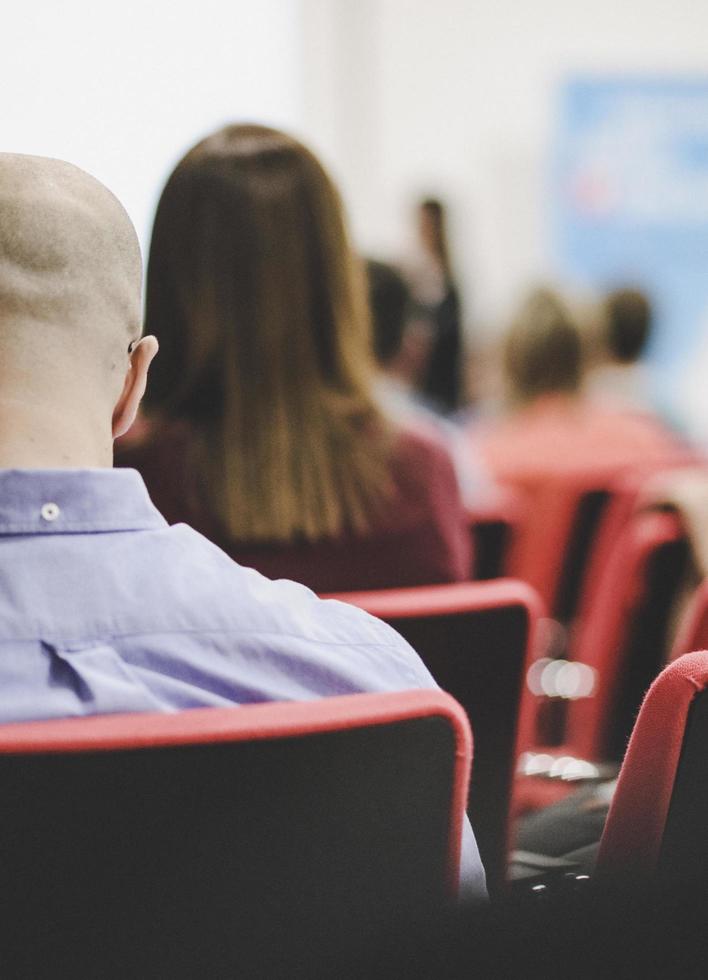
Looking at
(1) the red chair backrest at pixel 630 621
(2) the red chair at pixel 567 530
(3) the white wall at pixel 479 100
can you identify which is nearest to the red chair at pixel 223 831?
(1) the red chair backrest at pixel 630 621

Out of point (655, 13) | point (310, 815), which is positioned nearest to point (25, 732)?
point (310, 815)

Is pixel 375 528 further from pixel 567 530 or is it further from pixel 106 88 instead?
pixel 567 530

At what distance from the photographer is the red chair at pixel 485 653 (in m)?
1.31

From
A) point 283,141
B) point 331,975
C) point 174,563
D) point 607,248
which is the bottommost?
point 607,248

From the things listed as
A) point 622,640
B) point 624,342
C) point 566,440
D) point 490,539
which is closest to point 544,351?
point 566,440

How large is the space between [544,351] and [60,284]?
8.48 ft

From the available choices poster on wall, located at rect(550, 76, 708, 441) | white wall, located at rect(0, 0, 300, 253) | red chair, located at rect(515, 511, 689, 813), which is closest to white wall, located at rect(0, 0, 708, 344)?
poster on wall, located at rect(550, 76, 708, 441)

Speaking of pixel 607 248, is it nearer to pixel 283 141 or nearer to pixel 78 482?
pixel 283 141

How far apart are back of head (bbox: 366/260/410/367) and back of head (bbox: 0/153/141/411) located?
176cm

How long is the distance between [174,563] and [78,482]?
0.08m

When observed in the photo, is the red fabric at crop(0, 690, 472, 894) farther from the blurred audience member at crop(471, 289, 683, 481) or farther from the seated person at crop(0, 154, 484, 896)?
the blurred audience member at crop(471, 289, 683, 481)

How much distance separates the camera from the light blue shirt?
31.3 inches

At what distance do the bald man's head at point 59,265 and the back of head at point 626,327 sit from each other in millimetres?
3090

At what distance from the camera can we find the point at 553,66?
6.94m
